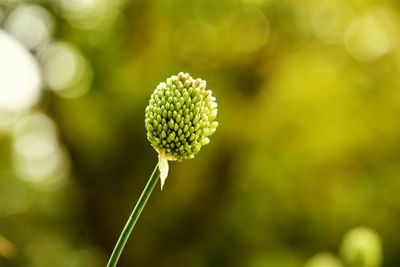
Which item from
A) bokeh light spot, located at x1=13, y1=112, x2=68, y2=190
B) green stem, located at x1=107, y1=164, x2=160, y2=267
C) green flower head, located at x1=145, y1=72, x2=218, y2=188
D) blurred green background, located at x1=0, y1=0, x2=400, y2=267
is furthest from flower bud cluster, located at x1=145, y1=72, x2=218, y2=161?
bokeh light spot, located at x1=13, y1=112, x2=68, y2=190

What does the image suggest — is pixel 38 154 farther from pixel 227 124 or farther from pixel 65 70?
pixel 227 124

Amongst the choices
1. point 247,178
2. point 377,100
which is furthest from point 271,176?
point 377,100

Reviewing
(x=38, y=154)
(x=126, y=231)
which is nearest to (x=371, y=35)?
(x=38, y=154)

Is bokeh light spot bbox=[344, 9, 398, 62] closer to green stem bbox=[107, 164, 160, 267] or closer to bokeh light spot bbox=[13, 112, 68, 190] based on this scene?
bokeh light spot bbox=[13, 112, 68, 190]

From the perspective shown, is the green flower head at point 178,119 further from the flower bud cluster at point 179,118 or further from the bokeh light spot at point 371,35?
the bokeh light spot at point 371,35

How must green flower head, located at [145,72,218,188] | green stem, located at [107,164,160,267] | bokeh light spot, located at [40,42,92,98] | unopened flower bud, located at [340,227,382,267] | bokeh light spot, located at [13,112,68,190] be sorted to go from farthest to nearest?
bokeh light spot, located at [13,112,68,190], bokeh light spot, located at [40,42,92,98], unopened flower bud, located at [340,227,382,267], green flower head, located at [145,72,218,188], green stem, located at [107,164,160,267]

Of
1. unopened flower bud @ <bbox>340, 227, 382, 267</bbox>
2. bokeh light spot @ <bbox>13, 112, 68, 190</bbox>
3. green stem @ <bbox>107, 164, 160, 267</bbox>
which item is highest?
green stem @ <bbox>107, 164, 160, 267</bbox>
